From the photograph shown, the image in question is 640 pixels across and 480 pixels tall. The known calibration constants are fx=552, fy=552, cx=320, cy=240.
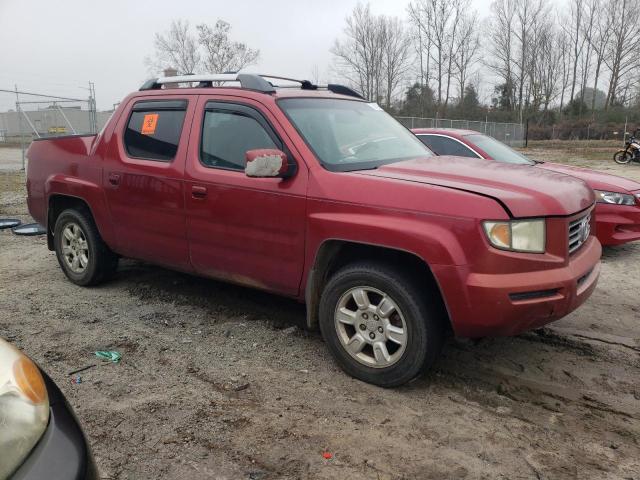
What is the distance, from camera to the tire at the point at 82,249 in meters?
5.19

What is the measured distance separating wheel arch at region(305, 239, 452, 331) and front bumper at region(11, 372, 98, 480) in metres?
1.94

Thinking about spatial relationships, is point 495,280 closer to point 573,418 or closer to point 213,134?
point 573,418

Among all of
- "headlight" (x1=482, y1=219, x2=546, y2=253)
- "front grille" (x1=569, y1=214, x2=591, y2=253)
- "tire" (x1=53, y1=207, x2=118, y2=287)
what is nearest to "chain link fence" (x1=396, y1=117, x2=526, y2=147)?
"tire" (x1=53, y1=207, x2=118, y2=287)

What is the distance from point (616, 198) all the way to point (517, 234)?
4186 mm

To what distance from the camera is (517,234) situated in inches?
118

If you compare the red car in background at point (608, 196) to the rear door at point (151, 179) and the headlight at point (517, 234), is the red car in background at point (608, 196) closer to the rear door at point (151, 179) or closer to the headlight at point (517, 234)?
the rear door at point (151, 179)

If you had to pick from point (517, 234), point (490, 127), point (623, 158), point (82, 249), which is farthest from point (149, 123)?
point (490, 127)

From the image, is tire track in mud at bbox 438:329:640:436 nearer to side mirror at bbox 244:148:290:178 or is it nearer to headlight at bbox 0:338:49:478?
side mirror at bbox 244:148:290:178

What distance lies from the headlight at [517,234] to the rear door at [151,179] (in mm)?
2363

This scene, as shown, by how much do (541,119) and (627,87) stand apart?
7495 millimetres

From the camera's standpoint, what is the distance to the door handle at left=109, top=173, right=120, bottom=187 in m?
4.72

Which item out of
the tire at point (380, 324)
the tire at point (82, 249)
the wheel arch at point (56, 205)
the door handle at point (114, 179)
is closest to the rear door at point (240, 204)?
the tire at point (380, 324)

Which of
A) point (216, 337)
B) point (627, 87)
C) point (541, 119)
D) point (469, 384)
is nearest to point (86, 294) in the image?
point (216, 337)

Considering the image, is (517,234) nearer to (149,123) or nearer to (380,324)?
(380,324)
